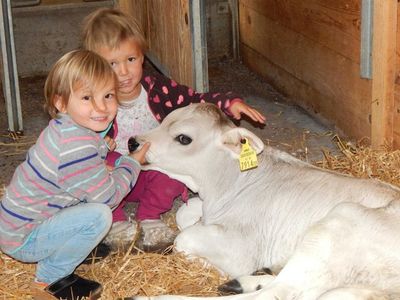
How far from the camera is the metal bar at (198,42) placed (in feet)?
21.2

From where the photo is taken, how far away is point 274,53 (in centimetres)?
894

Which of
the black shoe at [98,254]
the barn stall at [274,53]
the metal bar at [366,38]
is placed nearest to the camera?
the black shoe at [98,254]

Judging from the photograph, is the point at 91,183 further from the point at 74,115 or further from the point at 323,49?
the point at 323,49

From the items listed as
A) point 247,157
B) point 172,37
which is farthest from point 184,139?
point 172,37

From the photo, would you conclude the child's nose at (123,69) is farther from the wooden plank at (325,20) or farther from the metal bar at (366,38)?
the wooden plank at (325,20)

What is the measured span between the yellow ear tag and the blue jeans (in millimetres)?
814

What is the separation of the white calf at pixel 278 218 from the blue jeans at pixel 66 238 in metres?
0.56

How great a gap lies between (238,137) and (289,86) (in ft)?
13.2

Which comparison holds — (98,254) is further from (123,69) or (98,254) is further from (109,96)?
(123,69)

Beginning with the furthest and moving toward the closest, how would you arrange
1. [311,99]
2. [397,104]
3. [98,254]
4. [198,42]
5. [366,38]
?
[311,99], [198,42], [366,38], [397,104], [98,254]

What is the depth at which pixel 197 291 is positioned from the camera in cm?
455

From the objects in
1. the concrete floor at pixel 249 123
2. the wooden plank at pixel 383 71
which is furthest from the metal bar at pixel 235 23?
the wooden plank at pixel 383 71

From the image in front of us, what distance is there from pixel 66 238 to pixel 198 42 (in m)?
2.63

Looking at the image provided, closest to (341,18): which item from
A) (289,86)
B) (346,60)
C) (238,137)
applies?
(346,60)
